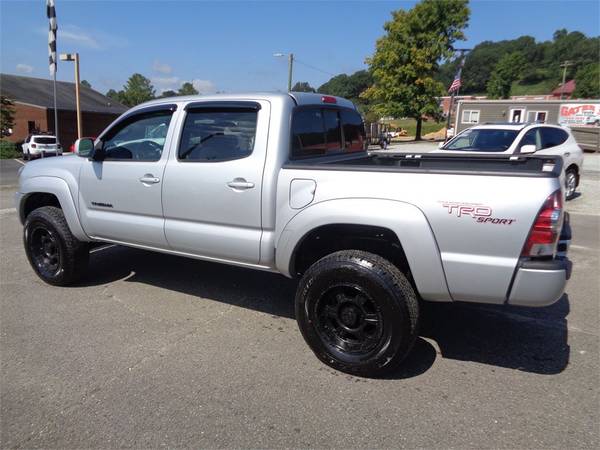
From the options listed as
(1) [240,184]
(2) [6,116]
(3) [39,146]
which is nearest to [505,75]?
(2) [6,116]

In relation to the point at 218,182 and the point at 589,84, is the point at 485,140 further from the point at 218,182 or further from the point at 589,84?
the point at 589,84

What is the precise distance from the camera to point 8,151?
1278 inches

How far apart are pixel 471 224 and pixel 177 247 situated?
2.43 meters

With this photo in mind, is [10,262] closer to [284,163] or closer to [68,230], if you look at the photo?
[68,230]

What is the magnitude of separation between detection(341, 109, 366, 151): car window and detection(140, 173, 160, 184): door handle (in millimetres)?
1825

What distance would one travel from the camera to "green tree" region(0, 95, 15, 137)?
36.3 m

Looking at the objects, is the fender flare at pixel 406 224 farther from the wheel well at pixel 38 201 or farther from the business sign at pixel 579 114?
the business sign at pixel 579 114

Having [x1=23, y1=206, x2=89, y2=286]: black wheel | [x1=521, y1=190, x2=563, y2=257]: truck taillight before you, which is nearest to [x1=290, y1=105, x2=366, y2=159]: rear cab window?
[x1=521, y1=190, x2=563, y2=257]: truck taillight

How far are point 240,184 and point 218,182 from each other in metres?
0.22

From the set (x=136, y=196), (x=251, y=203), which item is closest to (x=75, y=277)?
(x=136, y=196)

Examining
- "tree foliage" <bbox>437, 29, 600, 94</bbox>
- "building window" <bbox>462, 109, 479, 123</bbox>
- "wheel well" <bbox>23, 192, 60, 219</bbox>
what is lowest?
"wheel well" <bbox>23, 192, 60, 219</bbox>

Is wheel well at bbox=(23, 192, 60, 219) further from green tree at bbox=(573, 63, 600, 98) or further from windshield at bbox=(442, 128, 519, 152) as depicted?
green tree at bbox=(573, 63, 600, 98)

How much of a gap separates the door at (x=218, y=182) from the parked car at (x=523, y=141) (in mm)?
6965

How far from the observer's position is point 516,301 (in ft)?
9.01
